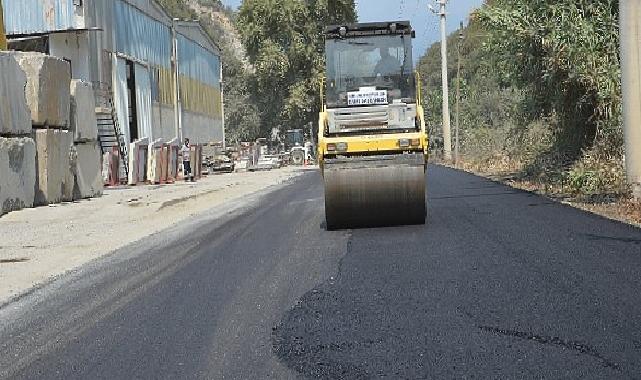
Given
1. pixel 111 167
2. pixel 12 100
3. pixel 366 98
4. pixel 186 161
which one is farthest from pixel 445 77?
pixel 366 98

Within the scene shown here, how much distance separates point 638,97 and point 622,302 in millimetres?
8610

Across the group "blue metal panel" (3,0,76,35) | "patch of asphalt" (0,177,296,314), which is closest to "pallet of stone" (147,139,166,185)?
"blue metal panel" (3,0,76,35)

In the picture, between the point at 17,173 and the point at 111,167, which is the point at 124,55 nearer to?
the point at 111,167

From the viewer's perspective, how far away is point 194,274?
1024 centimetres

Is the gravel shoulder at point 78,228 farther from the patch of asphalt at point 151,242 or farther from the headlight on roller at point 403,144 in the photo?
the headlight on roller at point 403,144

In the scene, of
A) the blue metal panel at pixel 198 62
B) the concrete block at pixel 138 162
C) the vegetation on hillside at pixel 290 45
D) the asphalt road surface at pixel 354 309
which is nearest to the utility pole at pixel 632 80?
the asphalt road surface at pixel 354 309

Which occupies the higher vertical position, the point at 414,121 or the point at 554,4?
the point at 554,4

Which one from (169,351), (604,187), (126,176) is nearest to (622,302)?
(169,351)

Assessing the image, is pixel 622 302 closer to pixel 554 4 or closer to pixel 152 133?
pixel 554 4

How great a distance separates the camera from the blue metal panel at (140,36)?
136 ft

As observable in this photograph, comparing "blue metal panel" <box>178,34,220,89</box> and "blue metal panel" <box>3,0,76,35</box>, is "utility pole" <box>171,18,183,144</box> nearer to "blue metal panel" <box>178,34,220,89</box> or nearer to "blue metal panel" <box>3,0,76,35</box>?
"blue metal panel" <box>178,34,220,89</box>

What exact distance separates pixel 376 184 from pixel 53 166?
13.7 metres

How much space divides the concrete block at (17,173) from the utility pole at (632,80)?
1367cm

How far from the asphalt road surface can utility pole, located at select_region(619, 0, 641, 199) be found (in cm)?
259
